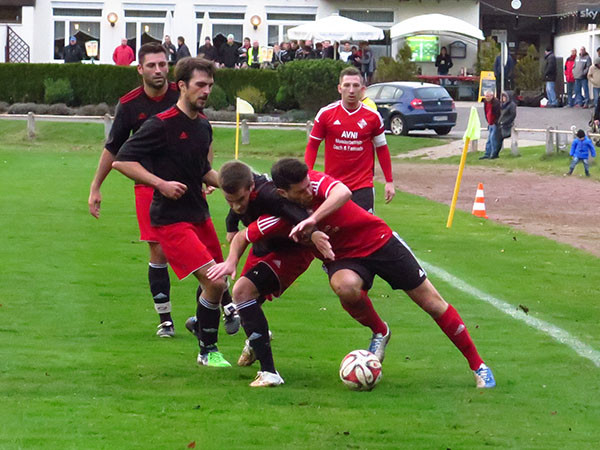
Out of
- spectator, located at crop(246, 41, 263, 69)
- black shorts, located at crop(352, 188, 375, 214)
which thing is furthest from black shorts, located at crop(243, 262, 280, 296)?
spectator, located at crop(246, 41, 263, 69)

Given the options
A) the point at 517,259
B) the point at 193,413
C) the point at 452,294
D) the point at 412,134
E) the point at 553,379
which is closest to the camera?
the point at 193,413

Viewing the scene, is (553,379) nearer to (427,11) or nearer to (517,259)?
(517,259)

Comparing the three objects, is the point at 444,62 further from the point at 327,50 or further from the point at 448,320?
the point at 448,320

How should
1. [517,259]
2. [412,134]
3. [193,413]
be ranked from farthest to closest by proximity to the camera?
[412,134] → [517,259] → [193,413]

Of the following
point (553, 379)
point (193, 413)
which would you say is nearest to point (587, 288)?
point (553, 379)

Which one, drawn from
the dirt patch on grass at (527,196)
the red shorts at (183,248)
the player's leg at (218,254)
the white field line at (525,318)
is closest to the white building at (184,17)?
the dirt patch on grass at (527,196)

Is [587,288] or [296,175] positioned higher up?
[296,175]

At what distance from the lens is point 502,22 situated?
58.8 meters

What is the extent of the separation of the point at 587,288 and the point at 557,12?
46.4 meters

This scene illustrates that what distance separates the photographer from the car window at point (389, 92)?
38.0m

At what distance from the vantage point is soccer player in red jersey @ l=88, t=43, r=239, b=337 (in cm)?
959

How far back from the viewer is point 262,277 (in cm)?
807

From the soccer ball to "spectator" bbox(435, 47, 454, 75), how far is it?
46.1m

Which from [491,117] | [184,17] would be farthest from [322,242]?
[184,17]
